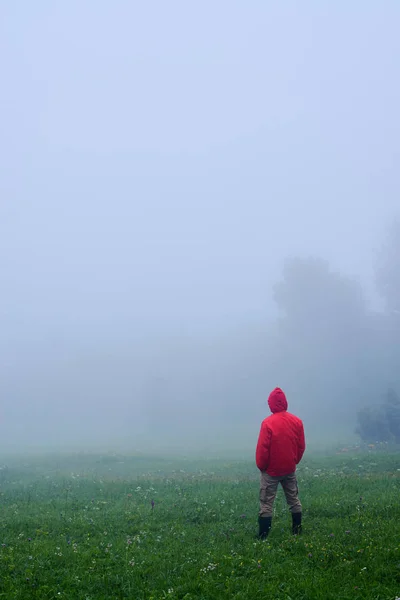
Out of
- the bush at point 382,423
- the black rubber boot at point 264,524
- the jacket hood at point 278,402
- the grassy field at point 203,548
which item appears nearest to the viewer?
the grassy field at point 203,548

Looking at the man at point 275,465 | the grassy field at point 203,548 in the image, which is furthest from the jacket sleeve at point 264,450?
the grassy field at point 203,548

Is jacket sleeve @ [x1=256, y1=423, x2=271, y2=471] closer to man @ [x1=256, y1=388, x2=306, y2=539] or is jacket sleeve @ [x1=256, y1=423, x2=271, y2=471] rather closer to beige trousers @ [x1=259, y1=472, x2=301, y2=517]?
man @ [x1=256, y1=388, x2=306, y2=539]

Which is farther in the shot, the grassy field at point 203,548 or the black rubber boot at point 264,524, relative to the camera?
the black rubber boot at point 264,524

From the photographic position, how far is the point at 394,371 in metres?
104

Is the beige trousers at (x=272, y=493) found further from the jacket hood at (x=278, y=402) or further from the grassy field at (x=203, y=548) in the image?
the jacket hood at (x=278, y=402)

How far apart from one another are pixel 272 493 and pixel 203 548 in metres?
2.18

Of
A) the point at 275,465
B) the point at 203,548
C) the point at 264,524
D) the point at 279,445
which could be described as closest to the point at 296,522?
the point at 264,524

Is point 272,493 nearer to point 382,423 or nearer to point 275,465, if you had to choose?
point 275,465

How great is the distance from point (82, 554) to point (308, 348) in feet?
374

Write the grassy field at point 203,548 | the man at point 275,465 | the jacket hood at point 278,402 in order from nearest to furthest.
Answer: the grassy field at point 203,548 → the man at point 275,465 → the jacket hood at point 278,402

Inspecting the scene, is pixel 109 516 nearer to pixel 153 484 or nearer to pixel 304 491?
pixel 304 491


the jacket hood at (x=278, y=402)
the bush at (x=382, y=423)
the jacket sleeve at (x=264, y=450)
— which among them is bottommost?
the bush at (x=382, y=423)

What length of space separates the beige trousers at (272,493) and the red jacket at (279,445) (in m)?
0.18

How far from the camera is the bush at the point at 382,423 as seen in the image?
191ft
